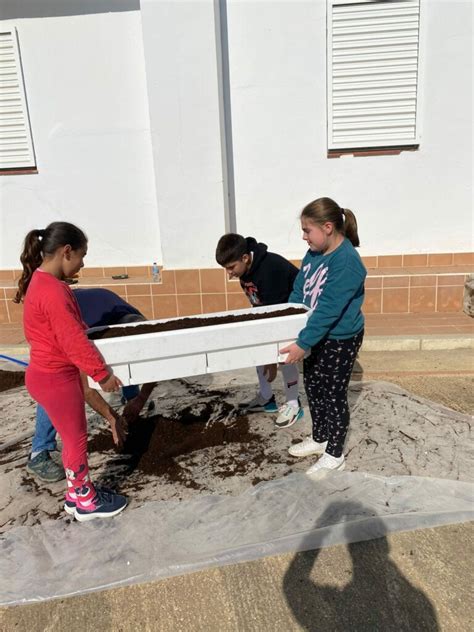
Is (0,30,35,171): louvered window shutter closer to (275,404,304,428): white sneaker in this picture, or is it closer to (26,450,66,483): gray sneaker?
(26,450,66,483): gray sneaker

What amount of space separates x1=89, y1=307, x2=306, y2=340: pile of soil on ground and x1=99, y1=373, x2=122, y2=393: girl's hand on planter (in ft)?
0.66

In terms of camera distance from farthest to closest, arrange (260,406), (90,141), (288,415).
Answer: (90,141)
(260,406)
(288,415)

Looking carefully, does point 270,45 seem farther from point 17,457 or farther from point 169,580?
point 169,580

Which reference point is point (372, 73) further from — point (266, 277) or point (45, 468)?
point (45, 468)

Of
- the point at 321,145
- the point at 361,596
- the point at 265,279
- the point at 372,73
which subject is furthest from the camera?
the point at 321,145

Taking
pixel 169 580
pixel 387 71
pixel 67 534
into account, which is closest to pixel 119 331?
pixel 67 534

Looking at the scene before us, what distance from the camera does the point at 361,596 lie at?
1722mm

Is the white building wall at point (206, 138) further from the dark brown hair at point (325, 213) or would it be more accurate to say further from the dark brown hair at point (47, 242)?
the dark brown hair at point (47, 242)

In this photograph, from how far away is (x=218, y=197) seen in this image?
496 cm

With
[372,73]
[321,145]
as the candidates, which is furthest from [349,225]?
[372,73]

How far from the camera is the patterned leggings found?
232cm

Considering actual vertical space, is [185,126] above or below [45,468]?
above

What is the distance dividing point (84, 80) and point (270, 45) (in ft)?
6.91

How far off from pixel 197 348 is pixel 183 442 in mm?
913
